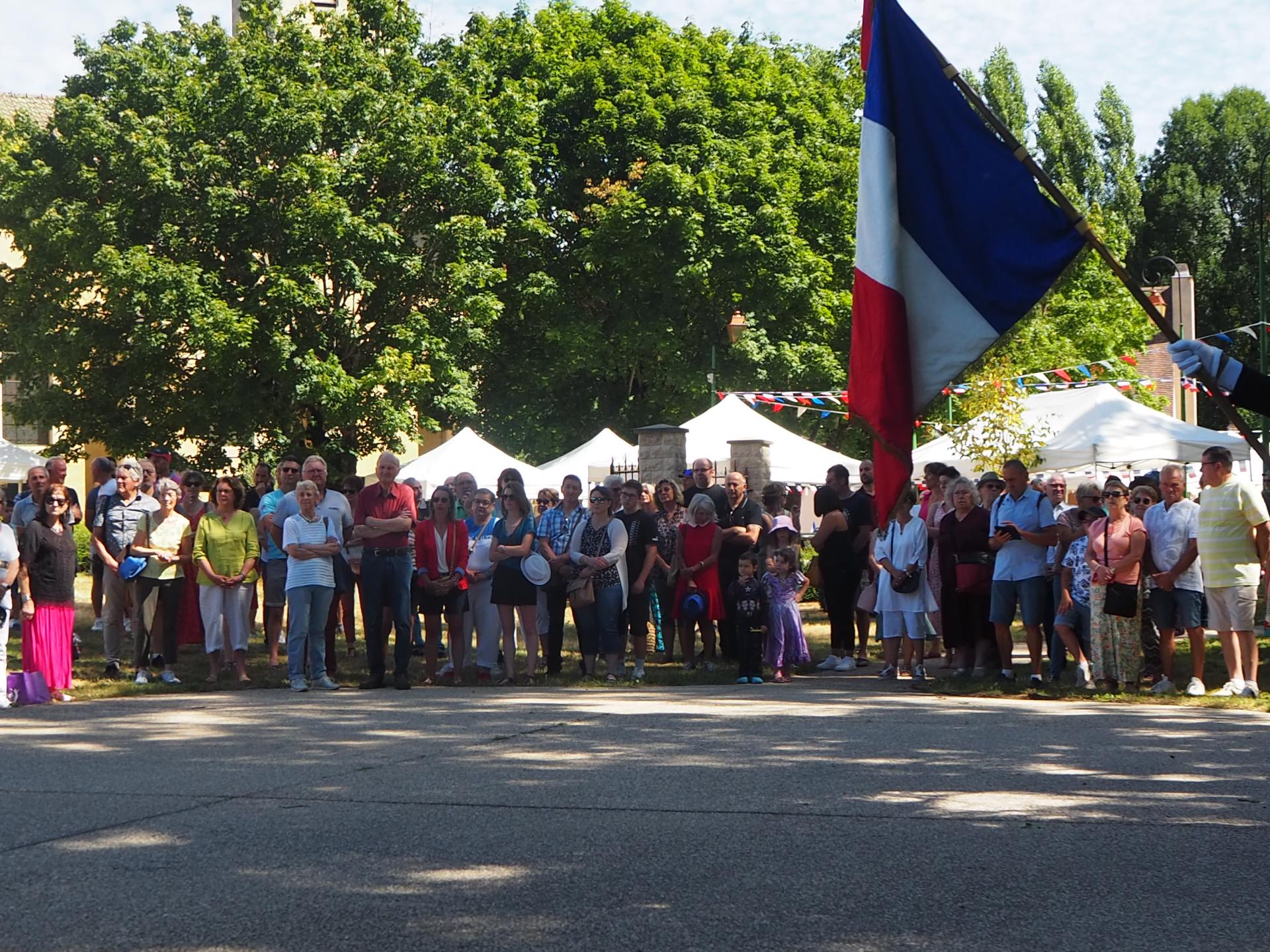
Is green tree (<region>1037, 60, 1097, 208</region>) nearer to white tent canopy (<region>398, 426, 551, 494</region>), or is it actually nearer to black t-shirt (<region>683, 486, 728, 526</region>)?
white tent canopy (<region>398, 426, 551, 494</region>)

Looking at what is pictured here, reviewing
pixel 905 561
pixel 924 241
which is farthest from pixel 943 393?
pixel 924 241

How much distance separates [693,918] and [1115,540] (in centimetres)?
820

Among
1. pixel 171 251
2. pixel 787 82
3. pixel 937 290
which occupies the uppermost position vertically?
pixel 787 82

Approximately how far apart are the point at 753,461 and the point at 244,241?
1409 centimetres

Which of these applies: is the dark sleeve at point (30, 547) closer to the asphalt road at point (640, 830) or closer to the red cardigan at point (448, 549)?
the asphalt road at point (640, 830)

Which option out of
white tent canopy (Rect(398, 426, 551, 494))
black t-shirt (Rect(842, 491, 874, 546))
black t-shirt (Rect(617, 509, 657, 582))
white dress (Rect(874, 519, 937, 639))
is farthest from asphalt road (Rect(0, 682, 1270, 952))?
white tent canopy (Rect(398, 426, 551, 494))

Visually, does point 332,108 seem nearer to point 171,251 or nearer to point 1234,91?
point 171,251

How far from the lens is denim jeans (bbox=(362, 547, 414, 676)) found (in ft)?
43.3

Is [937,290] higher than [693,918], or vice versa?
[937,290]

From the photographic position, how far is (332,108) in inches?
1316

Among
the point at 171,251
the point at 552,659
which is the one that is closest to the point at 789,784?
the point at 552,659

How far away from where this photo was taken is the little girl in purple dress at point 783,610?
1385 cm

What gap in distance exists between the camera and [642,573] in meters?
14.2

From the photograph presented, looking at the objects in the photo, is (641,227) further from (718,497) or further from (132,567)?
(132,567)
